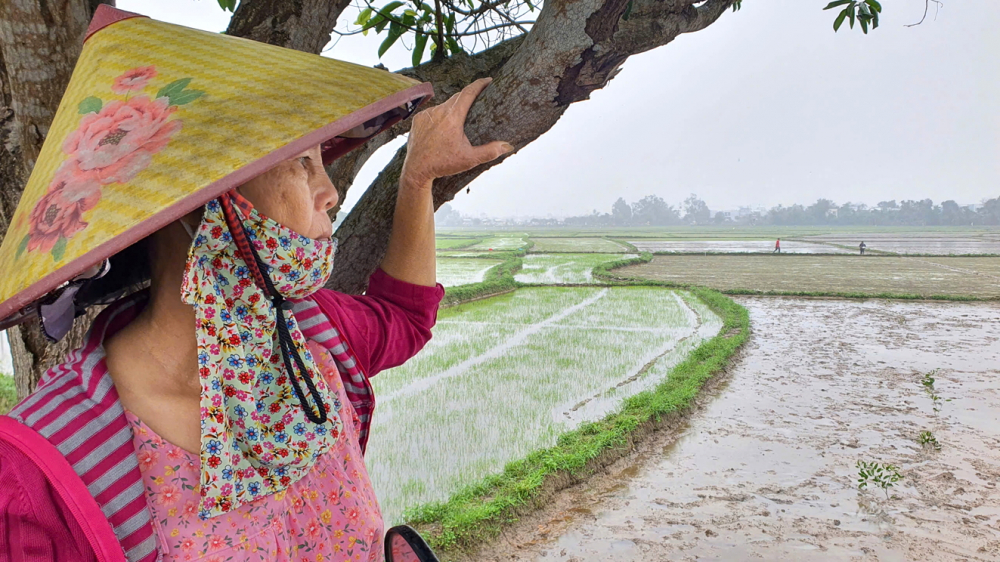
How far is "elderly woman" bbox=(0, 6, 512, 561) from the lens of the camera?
647 mm

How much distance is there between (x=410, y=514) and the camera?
3947mm

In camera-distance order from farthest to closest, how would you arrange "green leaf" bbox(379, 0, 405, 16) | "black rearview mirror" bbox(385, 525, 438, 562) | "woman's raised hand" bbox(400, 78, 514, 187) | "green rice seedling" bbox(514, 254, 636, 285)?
1. "green rice seedling" bbox(514, 254, 636, 285)
2. "green leaf" bbox(379, 0, 405, 16)
3. "woman's raised hand" bbox(400, 78, 514, 187)
4. "black rearview mirror" bbox(385, 525, 438, 562)

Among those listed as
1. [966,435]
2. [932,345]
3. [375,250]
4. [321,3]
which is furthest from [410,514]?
[932,345]

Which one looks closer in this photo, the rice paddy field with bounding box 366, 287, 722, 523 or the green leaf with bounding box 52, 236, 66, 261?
the green leaf with bounding box 52, 236, 66, 261

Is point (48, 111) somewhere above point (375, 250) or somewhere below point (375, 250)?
above

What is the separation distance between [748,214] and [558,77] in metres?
77.2

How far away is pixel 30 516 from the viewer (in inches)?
25.5

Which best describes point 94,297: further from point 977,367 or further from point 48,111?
point 977,367

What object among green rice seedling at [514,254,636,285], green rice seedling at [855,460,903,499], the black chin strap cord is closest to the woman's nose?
the black chin strap cord

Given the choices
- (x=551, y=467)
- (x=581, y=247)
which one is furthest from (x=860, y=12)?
(x=581, y=247)

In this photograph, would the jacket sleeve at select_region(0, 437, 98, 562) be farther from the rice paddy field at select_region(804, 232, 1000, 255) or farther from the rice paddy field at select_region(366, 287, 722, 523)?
the rice paddy field at select_region(804, 232, 1000, 255)

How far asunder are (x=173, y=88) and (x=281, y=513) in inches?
22.9

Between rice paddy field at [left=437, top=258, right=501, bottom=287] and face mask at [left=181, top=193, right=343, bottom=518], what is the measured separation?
12.7 meters

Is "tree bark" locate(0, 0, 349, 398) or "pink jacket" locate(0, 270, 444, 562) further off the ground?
"tree bark" locate(0, 0, 349, 398)
